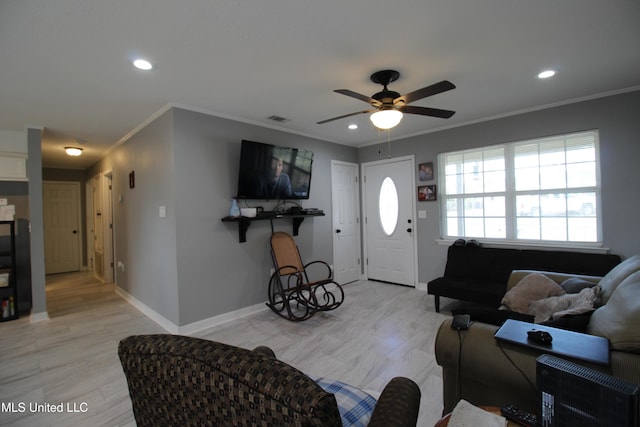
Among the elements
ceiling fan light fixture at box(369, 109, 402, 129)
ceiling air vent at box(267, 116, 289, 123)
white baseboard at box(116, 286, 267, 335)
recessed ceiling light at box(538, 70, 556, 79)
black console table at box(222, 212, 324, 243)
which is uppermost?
ceiling air vent at box(267, 116, 289, 123)

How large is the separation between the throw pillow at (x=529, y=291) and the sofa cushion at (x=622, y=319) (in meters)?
0.78

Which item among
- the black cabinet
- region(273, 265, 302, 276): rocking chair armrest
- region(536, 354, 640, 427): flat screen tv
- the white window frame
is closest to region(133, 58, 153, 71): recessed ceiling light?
region(273, 265, 302, 276): rocking chair armrest

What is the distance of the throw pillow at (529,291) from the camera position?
248cm

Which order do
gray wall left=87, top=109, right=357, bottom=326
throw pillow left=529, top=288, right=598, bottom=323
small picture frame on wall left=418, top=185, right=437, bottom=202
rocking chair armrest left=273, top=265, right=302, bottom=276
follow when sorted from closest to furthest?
throw pillow left=529, top=288, right=598, bottom=323 < gray wall left=87, top=109, right=357, bottom=326 < rocking chair armrest left=273, top=265, right=302, bottom=276 < small picture frame on wall left=418, top=185, right=437, bottom=202

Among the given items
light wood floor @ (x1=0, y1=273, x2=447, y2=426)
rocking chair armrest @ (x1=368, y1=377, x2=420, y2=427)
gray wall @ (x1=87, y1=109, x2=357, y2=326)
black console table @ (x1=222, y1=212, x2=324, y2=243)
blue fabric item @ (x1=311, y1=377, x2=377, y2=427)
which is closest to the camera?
rocking chair armrest @ (x1=368, y1=377, x2=420, y2=427)

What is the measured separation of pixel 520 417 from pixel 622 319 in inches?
31.8

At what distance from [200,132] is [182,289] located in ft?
5.75

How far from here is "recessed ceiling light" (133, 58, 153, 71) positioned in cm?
224

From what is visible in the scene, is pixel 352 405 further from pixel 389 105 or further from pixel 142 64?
pixel 142 64

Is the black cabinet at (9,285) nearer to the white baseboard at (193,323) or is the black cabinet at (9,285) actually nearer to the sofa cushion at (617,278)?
the white baseboard at (193,323)

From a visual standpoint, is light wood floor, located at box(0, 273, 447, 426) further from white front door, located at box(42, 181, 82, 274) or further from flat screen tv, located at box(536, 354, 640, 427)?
white front door, located at box(42, 181, 82, 274)

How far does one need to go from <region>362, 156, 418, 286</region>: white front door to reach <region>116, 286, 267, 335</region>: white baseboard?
7.37 ft

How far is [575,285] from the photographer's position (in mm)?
2361

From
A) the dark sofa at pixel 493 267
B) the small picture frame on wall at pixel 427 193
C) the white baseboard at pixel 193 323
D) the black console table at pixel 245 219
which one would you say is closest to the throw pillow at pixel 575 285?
the dark sofa at pixel 493 267
